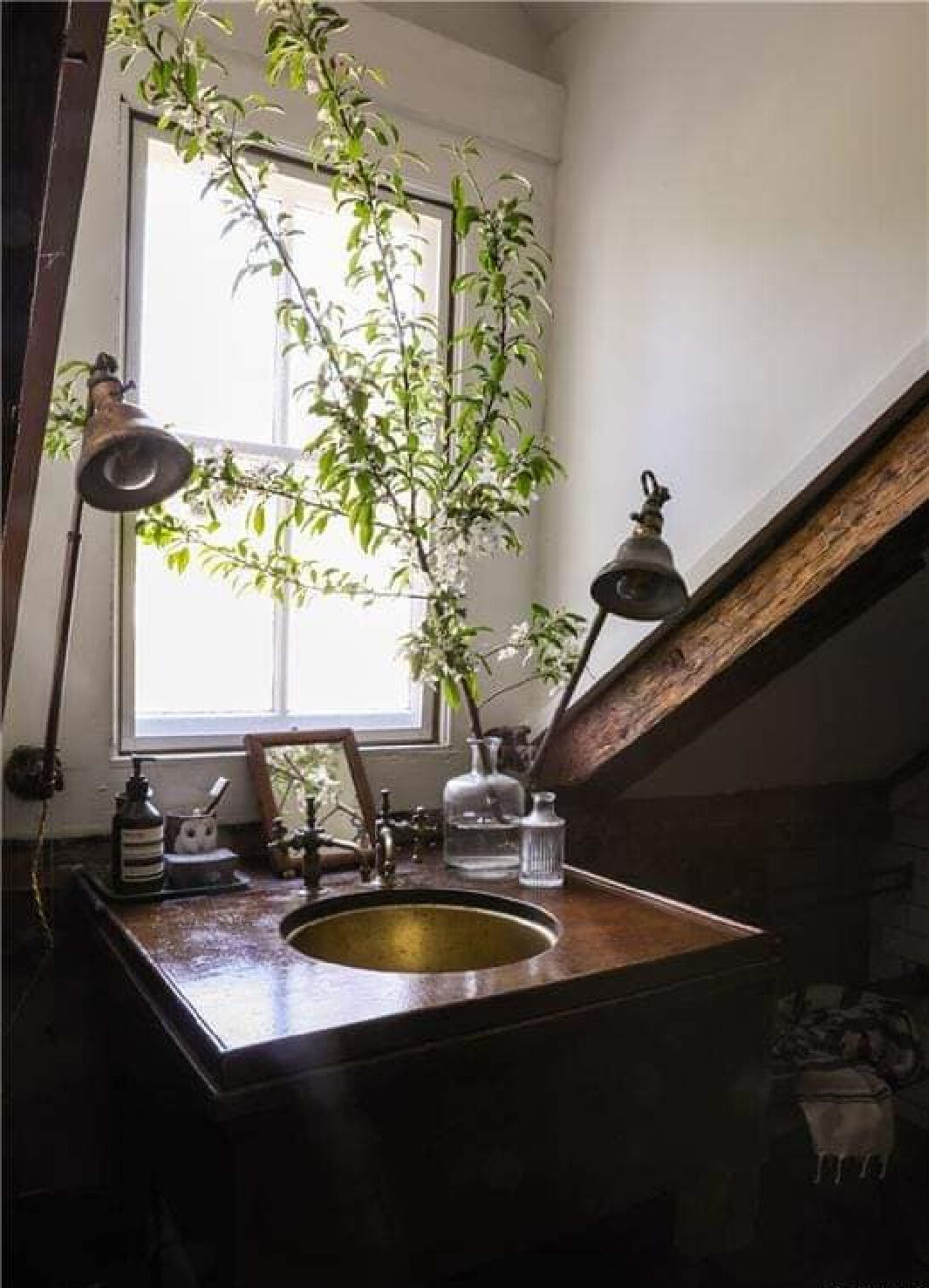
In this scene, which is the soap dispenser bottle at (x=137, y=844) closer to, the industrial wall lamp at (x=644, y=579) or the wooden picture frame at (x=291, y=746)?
the wooden picture frame at (x=291, y=746)

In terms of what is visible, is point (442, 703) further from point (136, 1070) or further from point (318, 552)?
point (136, 1070)

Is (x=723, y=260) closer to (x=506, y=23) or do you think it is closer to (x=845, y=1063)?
(x=506, y=23)

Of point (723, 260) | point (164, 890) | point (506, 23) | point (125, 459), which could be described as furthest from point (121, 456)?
point (506, 23)

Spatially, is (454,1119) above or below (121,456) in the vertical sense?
below

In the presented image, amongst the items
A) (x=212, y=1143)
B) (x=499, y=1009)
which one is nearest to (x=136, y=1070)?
(x=212, y=1143)

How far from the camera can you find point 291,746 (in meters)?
2.06

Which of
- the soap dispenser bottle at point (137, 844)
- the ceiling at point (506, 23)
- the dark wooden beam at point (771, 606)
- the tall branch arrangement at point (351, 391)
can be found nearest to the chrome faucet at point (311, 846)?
the soap dispenser bottle at point (137, 844)

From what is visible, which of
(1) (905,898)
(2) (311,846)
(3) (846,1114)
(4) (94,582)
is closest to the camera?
(2) (311,846)

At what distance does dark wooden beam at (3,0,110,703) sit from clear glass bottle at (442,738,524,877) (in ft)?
2.98

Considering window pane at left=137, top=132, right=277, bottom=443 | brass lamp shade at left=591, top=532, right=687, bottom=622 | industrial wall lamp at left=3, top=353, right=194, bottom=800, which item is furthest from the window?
industrial wall lamp at left=3, top=353, right=194, bottom=800

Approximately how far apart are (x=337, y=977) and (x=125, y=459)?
30.1 inches

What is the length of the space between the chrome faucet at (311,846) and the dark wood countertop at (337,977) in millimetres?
40

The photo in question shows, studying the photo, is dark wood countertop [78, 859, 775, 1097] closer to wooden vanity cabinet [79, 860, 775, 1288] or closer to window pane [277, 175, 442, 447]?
wooden vanity cabinet [79, 860, 775, 1288]

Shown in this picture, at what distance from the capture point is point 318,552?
7.22 feet
